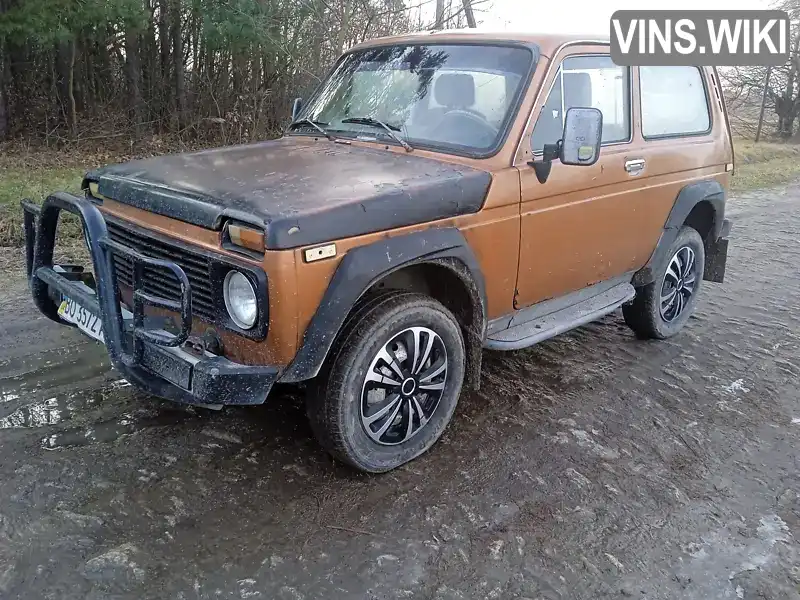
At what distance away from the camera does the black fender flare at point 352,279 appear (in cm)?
303

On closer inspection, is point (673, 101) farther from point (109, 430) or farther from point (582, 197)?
point (109, 430)

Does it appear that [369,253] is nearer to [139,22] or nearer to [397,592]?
[397,592]

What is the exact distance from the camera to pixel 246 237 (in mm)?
2904

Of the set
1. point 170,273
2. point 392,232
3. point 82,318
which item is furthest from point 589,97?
point 82,318

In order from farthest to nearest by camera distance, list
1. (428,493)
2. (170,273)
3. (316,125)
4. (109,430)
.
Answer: (316,125)
(109,430)
(428,493)
(170,273)

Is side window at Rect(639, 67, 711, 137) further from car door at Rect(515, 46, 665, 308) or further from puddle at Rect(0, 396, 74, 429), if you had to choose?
puddle at Rect(0, 396, 74, 429)

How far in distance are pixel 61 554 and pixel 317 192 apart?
5.90 ft

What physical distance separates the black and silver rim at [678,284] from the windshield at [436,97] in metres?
2.07

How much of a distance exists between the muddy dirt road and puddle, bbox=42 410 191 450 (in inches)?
0.6

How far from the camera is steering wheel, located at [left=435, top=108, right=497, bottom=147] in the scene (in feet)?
12.6

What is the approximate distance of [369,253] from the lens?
3135 millimetres

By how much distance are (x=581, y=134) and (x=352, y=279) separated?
1.46 meters
